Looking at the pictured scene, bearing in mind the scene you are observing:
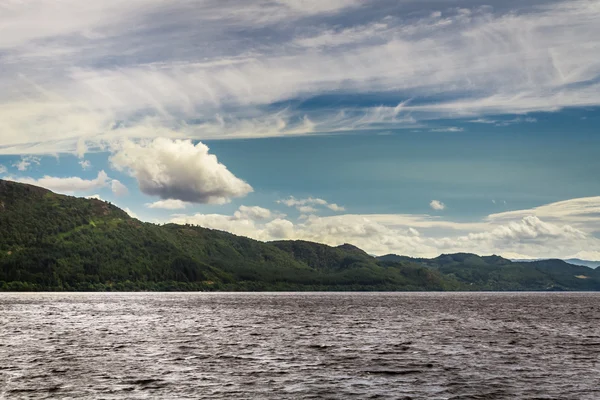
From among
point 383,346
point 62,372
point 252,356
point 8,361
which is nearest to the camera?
point 62,372

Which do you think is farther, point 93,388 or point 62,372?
point 62,372

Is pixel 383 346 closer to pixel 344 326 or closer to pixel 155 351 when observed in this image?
pixel 155 351

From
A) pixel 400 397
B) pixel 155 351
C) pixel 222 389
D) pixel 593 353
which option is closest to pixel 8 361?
pixel 155 351

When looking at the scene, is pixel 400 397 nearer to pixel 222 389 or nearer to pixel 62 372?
pixel 222 389

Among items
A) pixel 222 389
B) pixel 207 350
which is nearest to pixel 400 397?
pixel 222 389

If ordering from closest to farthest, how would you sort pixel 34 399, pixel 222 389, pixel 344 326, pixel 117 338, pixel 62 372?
pixel 34 399 → pixel 222 389 → pixel 62 372 → pixel 117 338 → pixel 344 326

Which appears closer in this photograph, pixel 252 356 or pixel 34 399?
pixel 34 399

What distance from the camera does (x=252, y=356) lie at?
79.9 metres

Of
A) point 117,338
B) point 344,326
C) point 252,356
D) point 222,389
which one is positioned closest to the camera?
point 222,389

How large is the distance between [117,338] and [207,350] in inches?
1061

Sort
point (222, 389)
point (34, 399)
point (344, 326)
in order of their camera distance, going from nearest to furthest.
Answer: point (34, 399) → point (222, 389) → point (344, 326)

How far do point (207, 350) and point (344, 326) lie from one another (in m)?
54.4

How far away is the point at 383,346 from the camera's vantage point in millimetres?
92562

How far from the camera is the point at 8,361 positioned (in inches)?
2923
